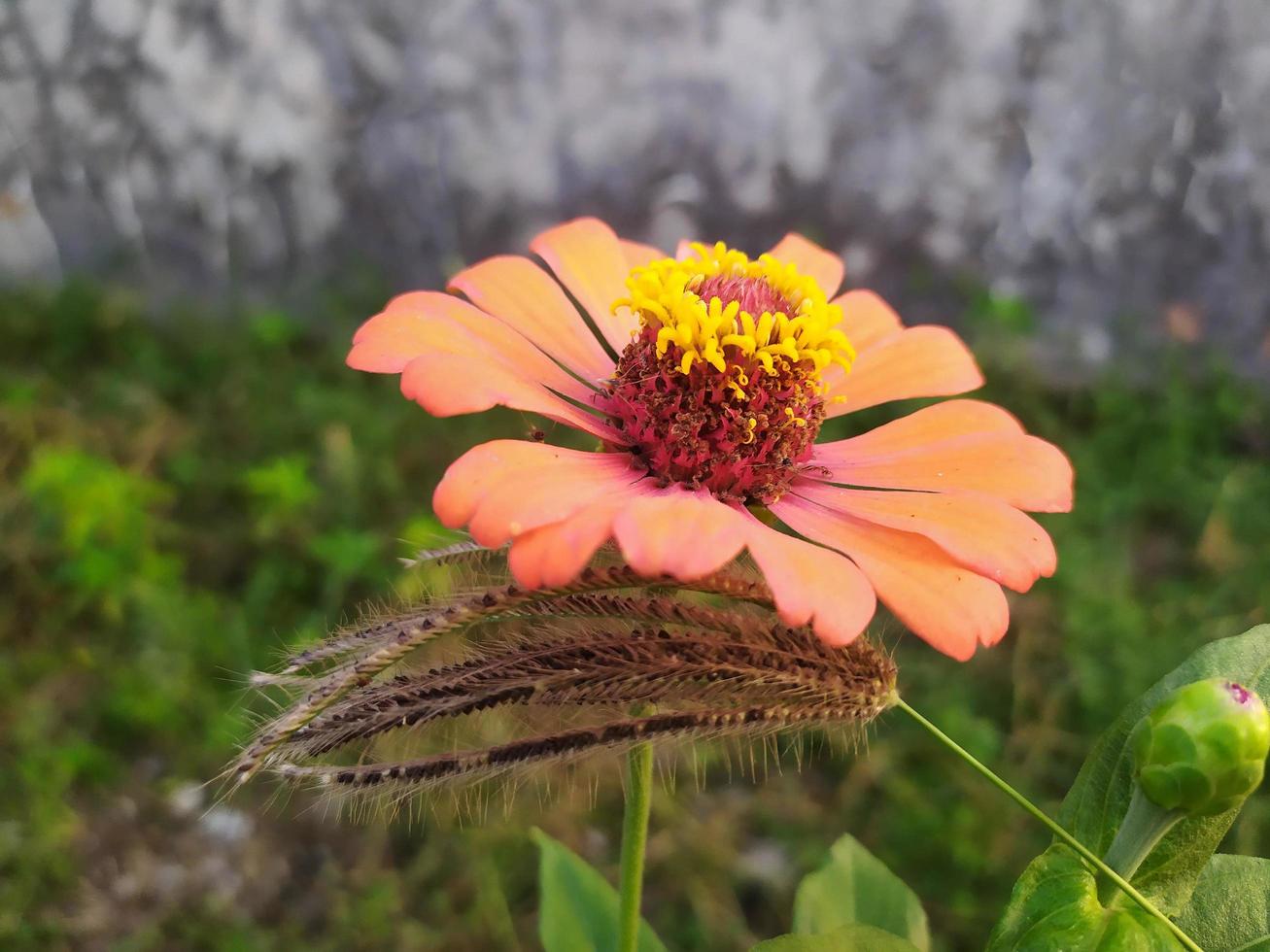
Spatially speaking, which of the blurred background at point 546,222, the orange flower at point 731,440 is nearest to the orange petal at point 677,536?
the orange flower at point 731,440

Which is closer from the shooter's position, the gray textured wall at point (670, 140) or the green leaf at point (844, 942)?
the green leaf at point (844, 942)

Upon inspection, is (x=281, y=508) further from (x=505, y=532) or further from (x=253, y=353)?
(x=505, y=532)

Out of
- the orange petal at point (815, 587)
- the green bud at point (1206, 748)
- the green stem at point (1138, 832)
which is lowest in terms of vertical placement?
the green stem at point (1138, 832)

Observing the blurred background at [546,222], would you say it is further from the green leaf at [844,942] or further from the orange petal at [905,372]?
the green leaf at [844,942]

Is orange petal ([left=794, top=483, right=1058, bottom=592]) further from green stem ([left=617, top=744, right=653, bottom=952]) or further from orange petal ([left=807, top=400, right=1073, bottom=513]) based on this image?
green stem ([left=617, top=744, right=653, bottom=952])

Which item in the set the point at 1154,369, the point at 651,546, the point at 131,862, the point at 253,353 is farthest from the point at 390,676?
the point at 1154,369

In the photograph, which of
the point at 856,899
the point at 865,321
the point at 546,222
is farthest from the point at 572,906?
the point at 546,222

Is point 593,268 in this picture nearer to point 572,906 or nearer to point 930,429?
point 930,429
